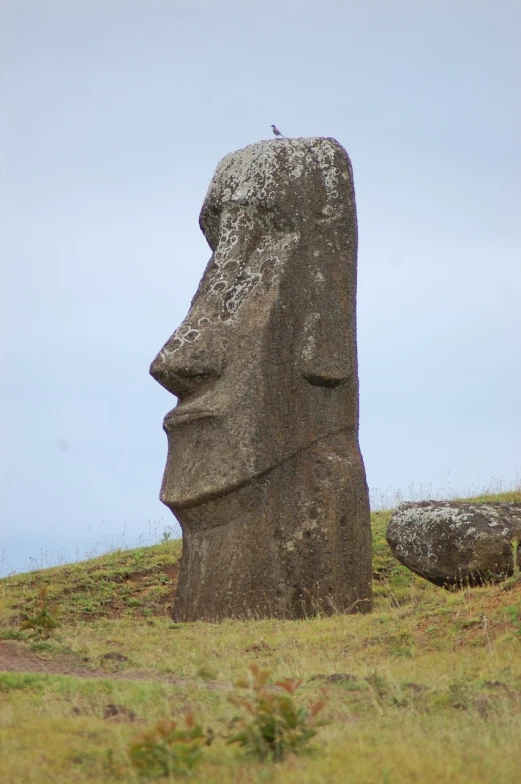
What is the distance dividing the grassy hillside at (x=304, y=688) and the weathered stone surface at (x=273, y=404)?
0.80 m

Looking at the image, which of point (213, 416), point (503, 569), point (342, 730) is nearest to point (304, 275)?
point (213, 416)

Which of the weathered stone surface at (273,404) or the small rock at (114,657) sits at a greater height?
the weathered stone surface at (273,404)

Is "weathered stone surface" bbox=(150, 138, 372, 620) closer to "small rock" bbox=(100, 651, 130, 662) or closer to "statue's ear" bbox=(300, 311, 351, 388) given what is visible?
"statue's ear" bbox=(300, 311, 351, 388)

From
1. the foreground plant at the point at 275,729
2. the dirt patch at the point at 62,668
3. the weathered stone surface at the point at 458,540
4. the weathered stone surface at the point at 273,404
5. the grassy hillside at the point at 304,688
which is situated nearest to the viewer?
the grassy hillside at the point at 304,688

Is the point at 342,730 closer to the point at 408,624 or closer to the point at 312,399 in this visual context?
the point at 408,624

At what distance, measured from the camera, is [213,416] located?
11781mm

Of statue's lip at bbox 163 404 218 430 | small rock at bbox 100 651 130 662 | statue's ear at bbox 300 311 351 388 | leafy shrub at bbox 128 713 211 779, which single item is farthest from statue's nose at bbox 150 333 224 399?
leafy shrub at bbox 128 713 211 779

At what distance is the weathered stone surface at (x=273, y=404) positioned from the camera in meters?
11.7

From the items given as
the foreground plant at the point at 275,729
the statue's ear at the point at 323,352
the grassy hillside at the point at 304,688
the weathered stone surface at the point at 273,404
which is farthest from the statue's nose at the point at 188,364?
the foreground plant at the point at 275,729

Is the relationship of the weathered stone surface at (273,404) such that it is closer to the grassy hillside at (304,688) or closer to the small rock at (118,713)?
the grassy hillside at (304,688)

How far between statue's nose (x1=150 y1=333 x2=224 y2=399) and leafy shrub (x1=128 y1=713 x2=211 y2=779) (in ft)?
23.6

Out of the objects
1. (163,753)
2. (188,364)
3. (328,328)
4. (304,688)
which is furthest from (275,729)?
(328,328)

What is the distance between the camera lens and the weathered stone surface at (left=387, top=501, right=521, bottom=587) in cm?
1152

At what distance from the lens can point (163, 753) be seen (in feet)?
16.0
